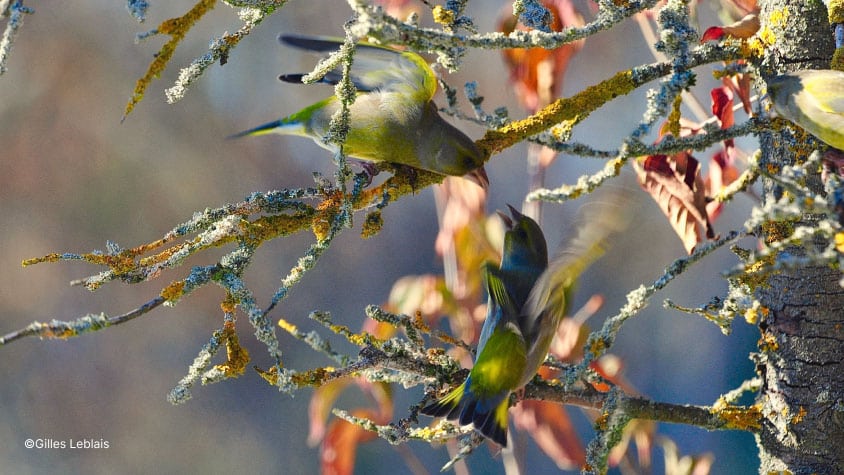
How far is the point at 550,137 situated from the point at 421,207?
2.52 meters

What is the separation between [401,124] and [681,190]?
0.52 metres

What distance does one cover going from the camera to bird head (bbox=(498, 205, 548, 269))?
149 centimetres

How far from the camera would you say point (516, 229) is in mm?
1545

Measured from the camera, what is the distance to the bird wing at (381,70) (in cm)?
122

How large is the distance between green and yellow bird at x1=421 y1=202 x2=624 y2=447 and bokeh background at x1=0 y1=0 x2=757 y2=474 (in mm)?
1875

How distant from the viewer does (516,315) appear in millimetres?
1347

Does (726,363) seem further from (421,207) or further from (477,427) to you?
(477,427)

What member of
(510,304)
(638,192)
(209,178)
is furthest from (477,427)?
(209,178)

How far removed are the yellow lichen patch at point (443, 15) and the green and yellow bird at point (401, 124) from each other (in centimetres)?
26

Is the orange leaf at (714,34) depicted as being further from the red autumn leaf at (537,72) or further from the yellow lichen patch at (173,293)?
the yellow lichen patch at (173,293)

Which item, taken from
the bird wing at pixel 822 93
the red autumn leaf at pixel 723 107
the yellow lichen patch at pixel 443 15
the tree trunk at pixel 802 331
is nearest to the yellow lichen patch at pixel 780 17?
the tree trunk at pixel 802 331

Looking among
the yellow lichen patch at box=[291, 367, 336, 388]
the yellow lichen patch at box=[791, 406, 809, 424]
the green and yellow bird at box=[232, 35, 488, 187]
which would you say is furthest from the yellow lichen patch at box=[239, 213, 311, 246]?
the yellow lichen patch at box=[791, 406, 809, 424]

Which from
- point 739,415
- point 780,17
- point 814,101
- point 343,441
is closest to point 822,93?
point 814,101

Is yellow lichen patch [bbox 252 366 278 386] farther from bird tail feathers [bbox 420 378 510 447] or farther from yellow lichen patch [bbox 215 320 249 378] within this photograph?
bird tail feathers [bbox 420 378 510 447]
